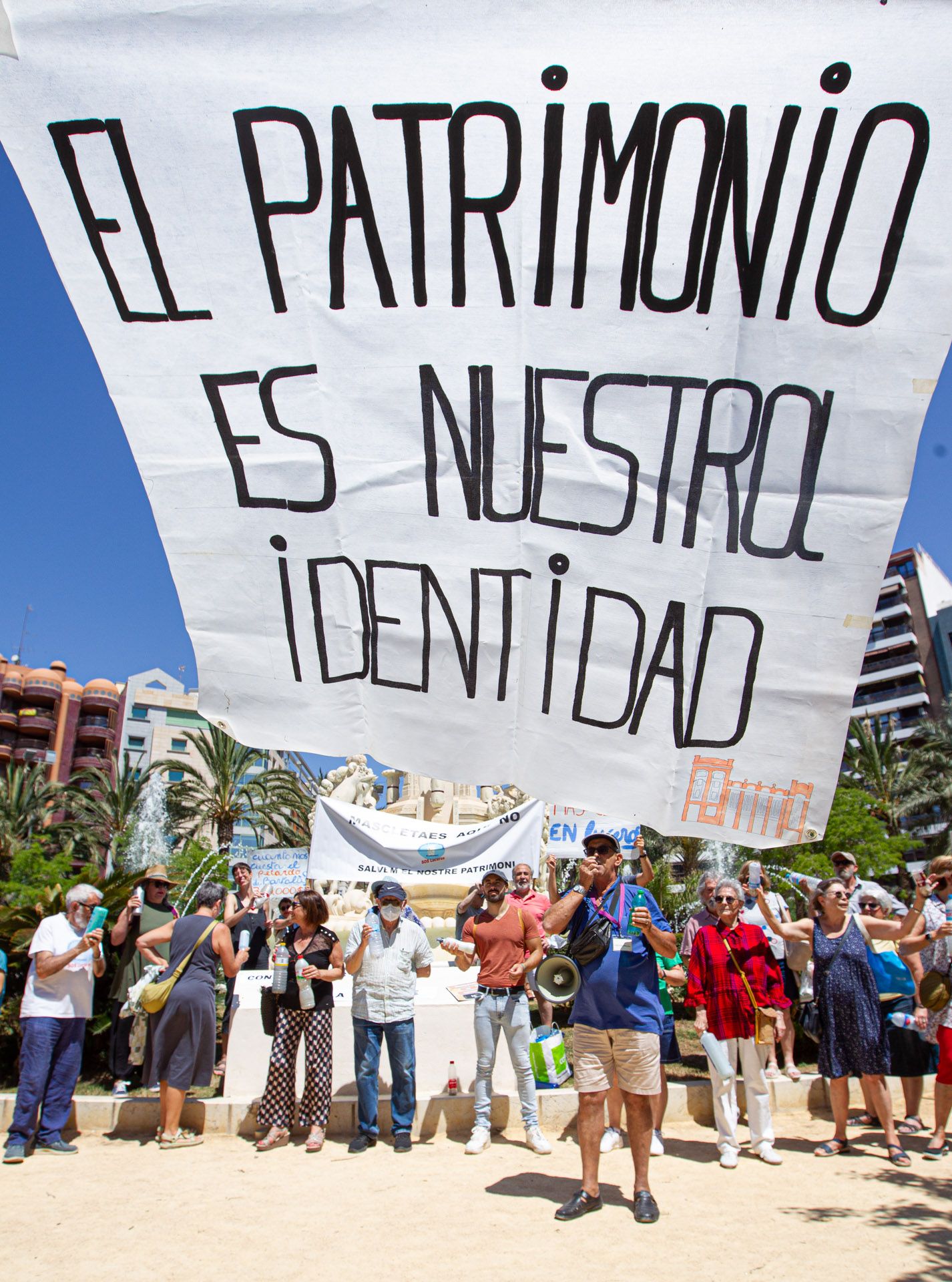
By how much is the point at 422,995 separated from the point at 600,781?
5220 mm

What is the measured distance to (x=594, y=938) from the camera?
494 centimetres

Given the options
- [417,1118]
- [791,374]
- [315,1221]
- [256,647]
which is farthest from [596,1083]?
[791,374]

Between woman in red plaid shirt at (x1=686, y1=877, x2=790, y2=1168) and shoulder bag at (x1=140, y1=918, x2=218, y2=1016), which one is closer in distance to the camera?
woman in red plaid shirt at (x1=686, y1=877, x2=790, y2=1168)

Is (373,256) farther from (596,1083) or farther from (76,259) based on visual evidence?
(596,1083)

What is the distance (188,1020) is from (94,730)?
78241mm

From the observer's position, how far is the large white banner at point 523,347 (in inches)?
105

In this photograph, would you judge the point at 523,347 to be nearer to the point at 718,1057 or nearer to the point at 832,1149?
the point at 718,1057

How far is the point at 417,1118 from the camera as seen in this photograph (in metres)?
6.55

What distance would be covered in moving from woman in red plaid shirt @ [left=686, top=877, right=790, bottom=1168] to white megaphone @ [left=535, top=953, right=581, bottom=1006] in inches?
48.2

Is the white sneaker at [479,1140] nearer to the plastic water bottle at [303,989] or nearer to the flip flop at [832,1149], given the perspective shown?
the plastic water bottle at [303,989]

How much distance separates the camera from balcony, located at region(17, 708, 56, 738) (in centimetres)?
7469

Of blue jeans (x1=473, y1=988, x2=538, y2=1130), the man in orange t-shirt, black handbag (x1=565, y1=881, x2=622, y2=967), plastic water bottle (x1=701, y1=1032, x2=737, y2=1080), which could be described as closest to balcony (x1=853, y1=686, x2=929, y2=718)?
plastic water bottle (x1=701, y1=1032, x2=737, y2=1080)

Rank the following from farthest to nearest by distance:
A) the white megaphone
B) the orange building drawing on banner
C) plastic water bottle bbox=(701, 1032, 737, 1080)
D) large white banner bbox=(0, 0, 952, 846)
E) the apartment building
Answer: the apartment building → plastic water bottle bbox=(701, 1032, 737, 1080) → the white megaphone → the orange building drawing on banner → large white banner bbox=(0, 0, 952, 846)

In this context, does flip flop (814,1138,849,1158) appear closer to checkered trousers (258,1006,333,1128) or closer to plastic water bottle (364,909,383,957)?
plastic water bottle (364,909,383,957)
